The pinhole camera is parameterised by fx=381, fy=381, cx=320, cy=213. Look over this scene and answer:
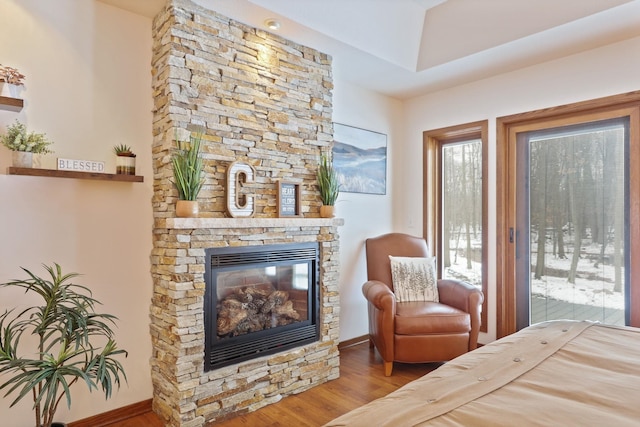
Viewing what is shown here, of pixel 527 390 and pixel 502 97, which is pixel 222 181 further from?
pixel 502 97

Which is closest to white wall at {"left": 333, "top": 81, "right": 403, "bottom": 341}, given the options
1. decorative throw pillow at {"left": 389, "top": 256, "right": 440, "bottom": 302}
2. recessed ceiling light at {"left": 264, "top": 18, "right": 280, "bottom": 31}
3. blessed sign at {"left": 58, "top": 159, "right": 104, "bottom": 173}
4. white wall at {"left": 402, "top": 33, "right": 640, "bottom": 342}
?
white wall at {"left": 402, "top": 33, "right": 640, "bottom": 342}

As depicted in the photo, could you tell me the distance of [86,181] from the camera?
2.29m

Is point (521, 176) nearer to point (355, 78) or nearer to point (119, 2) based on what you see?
point (355, 78)

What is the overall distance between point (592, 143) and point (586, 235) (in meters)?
0.75

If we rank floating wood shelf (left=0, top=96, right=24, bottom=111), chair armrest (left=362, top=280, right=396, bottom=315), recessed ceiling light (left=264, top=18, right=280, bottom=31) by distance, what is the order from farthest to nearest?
chair armrest (left=362, top=280, right=396, bottom=315) → recessed ceiling light (left=264, top=18, right=280, bottom=31) → floating wood shelf (left=0, top=96, right=24, bottom=111)

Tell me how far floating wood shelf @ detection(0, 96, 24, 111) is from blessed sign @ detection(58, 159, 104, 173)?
1.05 feet

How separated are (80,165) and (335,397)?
2247mm

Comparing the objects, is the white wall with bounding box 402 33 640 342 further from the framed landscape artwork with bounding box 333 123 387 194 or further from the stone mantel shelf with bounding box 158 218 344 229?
the stone mantel shelf with bounding box 158 218 344 229

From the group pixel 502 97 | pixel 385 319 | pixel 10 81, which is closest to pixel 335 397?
pixel 385 319

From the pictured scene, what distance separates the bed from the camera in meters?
0.99

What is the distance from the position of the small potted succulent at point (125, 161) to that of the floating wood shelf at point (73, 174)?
62mm

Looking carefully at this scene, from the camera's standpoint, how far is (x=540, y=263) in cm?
338

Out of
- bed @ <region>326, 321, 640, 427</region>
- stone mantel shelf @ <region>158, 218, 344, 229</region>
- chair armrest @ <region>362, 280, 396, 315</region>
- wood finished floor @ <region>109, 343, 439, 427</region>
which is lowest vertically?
wood finished floor @ <region>109, 343, 439, 427</region>

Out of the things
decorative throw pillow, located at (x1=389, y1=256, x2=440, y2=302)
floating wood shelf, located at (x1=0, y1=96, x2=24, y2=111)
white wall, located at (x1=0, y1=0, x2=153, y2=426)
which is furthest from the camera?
decorative throw pillow, located at (x1=389, y1=256, x2=440, y2=302)
